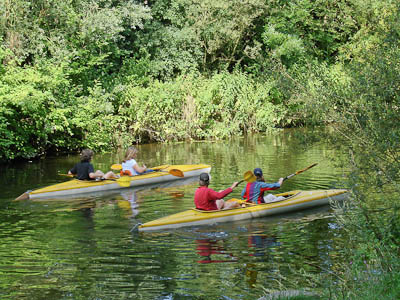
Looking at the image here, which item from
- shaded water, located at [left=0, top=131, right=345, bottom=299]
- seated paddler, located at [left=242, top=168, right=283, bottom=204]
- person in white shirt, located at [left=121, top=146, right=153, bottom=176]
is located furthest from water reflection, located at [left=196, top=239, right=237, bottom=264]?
person in white shirt, located at [left=121, top=146, right=153, bottom=176]

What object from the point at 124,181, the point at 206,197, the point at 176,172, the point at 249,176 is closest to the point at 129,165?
the point at 124,181

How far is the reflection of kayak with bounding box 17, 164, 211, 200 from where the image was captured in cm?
1352

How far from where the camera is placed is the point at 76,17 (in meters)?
21.5

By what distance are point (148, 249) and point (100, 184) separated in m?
5.69

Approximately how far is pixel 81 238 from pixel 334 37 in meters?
26.8

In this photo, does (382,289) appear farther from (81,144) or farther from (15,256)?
(81,144)

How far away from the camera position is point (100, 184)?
14336mm

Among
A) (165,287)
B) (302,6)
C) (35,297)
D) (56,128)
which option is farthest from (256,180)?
(302,6)

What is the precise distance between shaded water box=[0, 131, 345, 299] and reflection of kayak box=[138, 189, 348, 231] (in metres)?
0.16

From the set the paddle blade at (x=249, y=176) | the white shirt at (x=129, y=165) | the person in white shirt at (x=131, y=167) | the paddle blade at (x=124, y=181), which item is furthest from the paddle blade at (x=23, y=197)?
the paddle blade at (x=249, y=176)

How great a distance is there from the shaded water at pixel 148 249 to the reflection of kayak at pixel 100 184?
29 cm

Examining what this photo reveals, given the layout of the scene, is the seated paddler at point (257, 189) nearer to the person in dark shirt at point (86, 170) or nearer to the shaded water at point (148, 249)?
the shaded water at point (148, 249)

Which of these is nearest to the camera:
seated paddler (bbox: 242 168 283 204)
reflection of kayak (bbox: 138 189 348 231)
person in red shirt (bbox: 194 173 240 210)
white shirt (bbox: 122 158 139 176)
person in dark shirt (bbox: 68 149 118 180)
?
reflection of kayak (bbox: 138 189 348 231)

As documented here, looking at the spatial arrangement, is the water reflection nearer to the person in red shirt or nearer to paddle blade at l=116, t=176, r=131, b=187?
the person in red shirt
